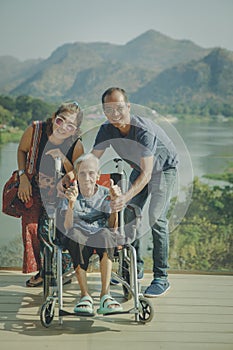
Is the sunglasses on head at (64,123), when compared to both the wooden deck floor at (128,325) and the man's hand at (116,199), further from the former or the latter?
the wooden deck floor at (128,325)

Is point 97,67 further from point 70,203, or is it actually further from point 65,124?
point 70,203

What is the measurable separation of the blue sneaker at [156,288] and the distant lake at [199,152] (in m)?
1.99

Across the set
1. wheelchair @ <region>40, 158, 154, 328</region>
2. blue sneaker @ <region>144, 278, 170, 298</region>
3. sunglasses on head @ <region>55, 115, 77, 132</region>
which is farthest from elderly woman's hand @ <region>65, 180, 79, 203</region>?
blue sneaker @ <region>144, 278, 170, 298</region>

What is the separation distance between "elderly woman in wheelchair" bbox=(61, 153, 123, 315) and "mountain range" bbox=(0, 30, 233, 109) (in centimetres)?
251

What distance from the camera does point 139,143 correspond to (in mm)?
3000

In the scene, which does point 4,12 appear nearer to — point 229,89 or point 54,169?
point 229,89

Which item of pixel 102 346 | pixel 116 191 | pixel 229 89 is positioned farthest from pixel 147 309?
pixel 229 89

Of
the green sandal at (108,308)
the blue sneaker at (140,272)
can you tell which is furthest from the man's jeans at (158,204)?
the green sandal at (108,308)

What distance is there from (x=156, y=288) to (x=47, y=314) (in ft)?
2.62

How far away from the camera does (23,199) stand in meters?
3.21

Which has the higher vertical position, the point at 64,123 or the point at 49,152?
the point at 64,123

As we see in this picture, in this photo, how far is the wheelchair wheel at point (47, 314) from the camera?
8.89ft

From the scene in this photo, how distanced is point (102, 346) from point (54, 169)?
39.6 inches

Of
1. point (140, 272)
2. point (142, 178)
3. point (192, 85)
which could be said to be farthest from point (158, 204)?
point (192, 85)
